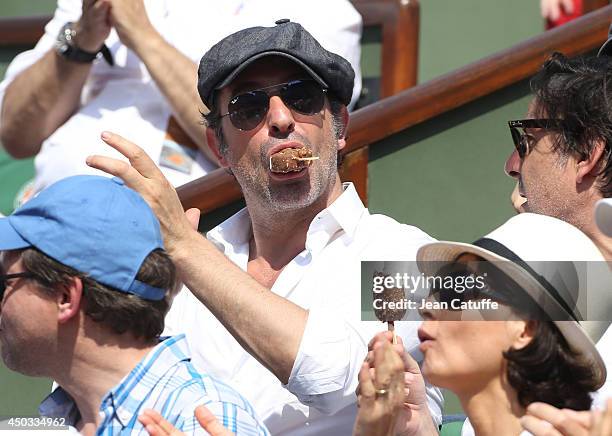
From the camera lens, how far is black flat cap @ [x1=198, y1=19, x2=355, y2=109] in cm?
346

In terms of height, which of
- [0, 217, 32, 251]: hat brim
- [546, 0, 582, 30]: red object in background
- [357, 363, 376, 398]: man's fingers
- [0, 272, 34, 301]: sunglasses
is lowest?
[357, 363, 376, 398]: man's fingers

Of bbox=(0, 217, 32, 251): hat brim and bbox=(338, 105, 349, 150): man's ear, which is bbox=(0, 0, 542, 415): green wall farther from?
bbox=(0, 217, 32, 251): hat brim

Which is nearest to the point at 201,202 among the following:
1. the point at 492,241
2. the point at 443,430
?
the point at 443,430

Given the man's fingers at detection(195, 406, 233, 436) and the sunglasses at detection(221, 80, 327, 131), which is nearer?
the man's fingers at detection(195, 406, 233, 436)

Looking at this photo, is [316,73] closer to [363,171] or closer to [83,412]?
[363,171]

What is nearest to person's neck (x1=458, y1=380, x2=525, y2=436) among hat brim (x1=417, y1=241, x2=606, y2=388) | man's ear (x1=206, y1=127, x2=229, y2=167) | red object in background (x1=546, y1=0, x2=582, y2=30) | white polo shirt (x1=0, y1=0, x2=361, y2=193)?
hat brim (x1=417, y1=241, x2=606, y2=388)

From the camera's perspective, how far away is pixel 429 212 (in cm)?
424

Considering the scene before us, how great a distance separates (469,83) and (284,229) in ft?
3.35

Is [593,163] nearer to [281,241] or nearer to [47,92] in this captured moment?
[281,241]

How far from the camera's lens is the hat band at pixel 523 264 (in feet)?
7.73

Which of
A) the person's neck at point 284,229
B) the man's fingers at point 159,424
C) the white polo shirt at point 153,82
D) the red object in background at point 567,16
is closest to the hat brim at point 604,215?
the man's fingers at point 159,424

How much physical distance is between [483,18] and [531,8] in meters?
0.23

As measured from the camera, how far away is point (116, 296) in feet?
8.75

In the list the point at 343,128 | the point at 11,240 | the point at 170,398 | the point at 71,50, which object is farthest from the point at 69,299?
the point at 71,50
